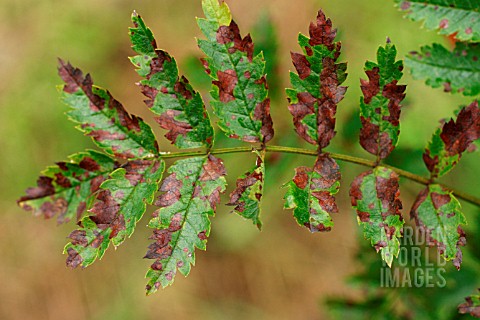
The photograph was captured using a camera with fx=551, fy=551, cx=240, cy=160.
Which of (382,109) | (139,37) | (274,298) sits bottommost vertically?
→ (139,37)

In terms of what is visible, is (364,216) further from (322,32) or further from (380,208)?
(322,32)

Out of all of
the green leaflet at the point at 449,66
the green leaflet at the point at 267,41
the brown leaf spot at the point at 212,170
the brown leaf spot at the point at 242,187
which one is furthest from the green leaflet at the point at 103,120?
the green leaflet at the point at 449,66

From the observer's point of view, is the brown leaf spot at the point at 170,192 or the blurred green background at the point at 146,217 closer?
the brown leaf spot at the point at 170,192

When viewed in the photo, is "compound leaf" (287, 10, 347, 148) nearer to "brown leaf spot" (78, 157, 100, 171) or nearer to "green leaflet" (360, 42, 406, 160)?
"green leaflet" (360, 42, 406, 160)

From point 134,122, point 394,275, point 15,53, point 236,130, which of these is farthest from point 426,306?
point 15,53

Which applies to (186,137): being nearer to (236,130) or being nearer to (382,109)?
(236,130)

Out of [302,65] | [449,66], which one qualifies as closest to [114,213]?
[302,65]

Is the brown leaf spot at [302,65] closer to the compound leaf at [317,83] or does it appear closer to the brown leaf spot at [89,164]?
the compound leaf at [317,83]
